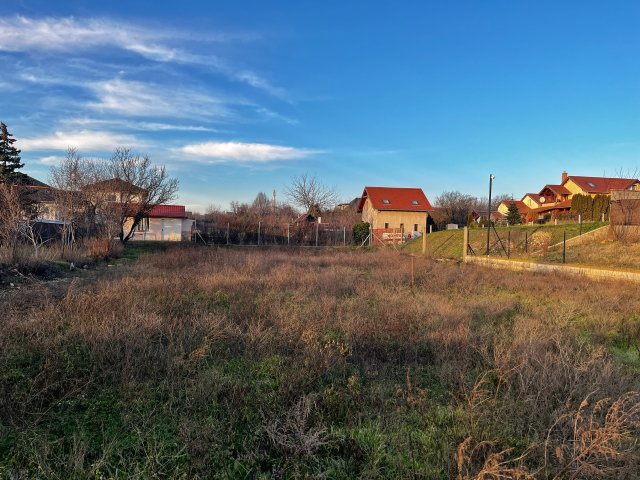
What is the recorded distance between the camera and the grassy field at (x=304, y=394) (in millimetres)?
2939

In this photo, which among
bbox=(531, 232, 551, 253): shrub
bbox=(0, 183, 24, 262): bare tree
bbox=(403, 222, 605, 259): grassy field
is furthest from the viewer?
bbox=(403, 222, 605, 259): grassy field

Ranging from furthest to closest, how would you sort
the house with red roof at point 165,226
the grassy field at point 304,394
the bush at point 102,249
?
the house with red roof at point 165,226 → the bush at point 102,249 → the grassy field at point 304,394

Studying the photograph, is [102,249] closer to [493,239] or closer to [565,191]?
[493,239]

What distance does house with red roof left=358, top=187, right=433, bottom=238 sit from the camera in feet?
134

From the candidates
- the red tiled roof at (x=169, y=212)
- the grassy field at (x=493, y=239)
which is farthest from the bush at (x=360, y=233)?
the red tiled roof at (x=169, y=212)

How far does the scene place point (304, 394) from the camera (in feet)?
12.4

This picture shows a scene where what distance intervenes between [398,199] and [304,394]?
39280 mm

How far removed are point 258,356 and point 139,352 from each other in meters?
1.32

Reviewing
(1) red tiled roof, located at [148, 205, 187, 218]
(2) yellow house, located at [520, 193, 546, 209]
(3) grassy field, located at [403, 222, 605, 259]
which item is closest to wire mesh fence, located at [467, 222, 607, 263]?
(3) grassy field, located at [403, 222, 605, 259]

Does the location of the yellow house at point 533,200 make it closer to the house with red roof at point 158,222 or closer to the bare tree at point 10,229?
the house with red roof at point 158,222

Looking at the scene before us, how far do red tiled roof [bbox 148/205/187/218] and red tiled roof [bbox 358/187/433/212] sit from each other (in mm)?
18009

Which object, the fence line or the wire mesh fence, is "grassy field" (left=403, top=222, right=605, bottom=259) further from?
the fence line

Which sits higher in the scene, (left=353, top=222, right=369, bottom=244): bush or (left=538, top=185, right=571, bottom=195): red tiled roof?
(left=538, top=185, right=571, bottom=195): red tiled roof

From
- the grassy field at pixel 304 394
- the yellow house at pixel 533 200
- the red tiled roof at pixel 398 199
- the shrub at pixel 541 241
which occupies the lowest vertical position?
the grassy field at pixel 304 394
